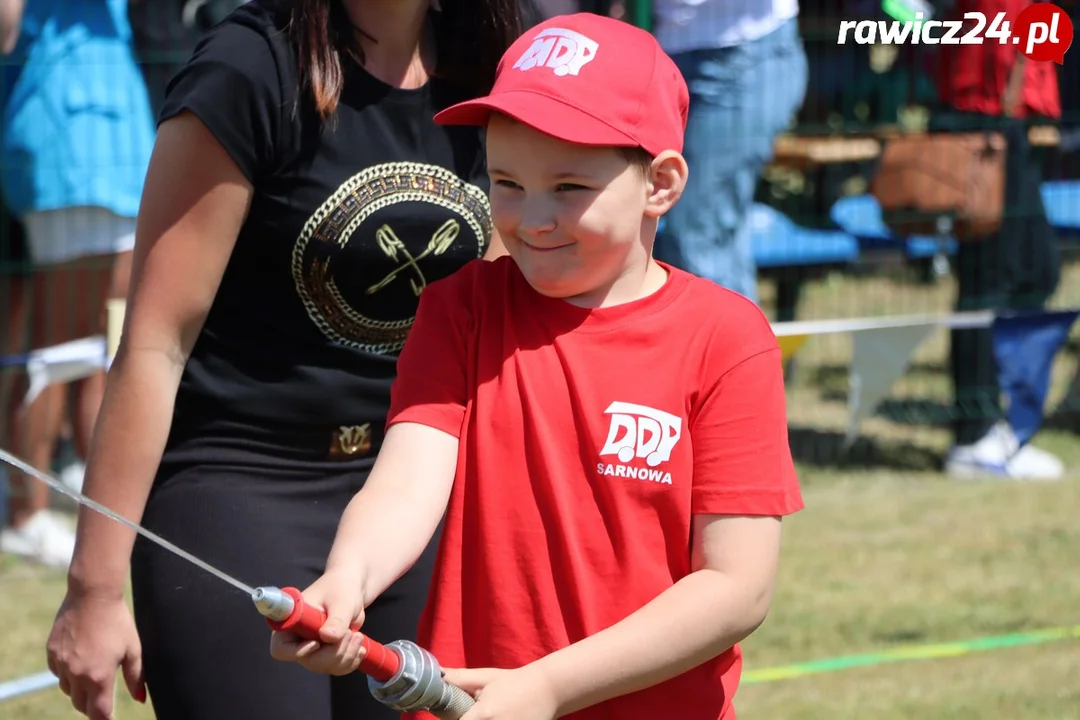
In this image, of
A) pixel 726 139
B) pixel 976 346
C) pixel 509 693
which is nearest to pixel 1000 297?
pixel 976 346

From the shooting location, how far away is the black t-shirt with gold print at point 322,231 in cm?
227

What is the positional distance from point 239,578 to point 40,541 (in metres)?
3.38

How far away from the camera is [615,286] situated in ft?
6.22

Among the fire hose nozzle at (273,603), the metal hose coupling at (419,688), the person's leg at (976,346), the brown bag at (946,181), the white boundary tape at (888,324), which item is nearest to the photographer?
the fire hose nozzle at (273,603)

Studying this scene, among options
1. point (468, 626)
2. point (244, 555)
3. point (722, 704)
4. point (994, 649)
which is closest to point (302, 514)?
point (244, 555)

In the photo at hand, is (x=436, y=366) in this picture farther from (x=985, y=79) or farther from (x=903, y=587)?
(x=985, y=79)

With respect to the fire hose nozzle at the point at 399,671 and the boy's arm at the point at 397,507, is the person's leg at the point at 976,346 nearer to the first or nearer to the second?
the boy's arm at the point at 397,507

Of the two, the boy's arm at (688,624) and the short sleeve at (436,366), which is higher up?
the short sleeve at (436,366)

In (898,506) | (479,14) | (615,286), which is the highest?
(479,14)

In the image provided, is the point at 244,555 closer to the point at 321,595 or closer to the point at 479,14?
the point at 321,595

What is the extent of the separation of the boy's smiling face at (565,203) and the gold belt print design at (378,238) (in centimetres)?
53

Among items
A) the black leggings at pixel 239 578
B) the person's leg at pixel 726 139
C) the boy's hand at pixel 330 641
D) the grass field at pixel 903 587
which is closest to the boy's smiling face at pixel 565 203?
the boy's hand at pixel 330 641

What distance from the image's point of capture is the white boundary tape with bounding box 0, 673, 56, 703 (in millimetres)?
4129

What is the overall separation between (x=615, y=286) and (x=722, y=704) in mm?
518
